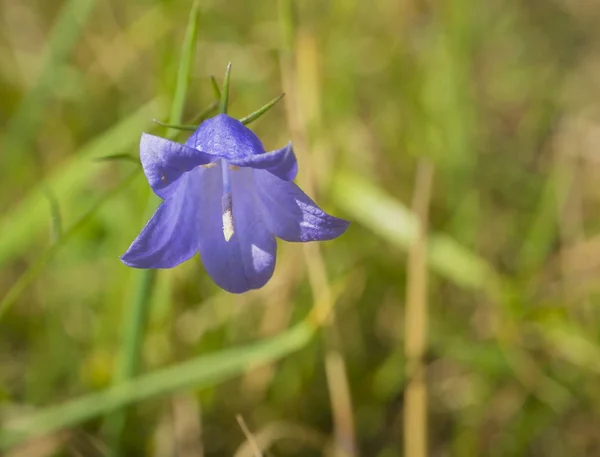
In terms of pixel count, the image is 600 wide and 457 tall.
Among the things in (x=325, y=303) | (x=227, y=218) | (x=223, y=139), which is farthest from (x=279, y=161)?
(x=325, y=303)

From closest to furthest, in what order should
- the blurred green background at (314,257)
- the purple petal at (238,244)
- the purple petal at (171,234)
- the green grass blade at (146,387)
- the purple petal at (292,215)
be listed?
the purple petal at (171,234) → the purple petal at (292,215) → the purple petal at (238,244) → the green grass blade at (146,387) → the blurred green background at (314,257)

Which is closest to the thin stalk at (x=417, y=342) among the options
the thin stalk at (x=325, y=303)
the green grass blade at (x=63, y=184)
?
the thin stalk at (x=325, y=303)

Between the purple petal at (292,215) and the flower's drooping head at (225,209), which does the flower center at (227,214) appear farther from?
the purple petal at (292,215)

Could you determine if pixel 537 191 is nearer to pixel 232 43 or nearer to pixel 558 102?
pixel 558 102

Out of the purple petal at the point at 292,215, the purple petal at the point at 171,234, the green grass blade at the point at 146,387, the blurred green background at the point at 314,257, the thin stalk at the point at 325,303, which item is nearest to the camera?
the purple petal at the point at 171,234

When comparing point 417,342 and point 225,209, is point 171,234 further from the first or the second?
point 417,342

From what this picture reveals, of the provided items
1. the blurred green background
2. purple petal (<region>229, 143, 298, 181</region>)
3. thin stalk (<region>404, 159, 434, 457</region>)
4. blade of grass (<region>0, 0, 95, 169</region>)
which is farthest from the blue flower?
blade of grass (<region>0, 0, 95, 169</region>)

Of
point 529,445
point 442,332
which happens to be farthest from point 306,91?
point 529,445
